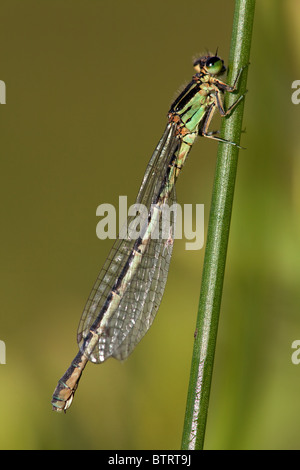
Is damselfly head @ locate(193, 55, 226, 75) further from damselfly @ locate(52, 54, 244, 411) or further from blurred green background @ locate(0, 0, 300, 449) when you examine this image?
blurred green background @ locate(0, 0, 300, 449)

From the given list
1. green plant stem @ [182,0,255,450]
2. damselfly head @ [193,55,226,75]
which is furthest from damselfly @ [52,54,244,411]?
green plant stem @ [182,0,255,450]

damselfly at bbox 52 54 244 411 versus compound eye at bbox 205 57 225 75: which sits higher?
compound eye at bbox 205 57 225 75

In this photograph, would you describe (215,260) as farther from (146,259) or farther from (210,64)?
(146,259)

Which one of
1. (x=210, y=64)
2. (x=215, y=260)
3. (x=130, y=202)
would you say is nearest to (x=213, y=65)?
(x=210, y=64)

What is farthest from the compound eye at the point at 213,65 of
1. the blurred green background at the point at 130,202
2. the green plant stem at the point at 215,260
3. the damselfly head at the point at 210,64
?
the green plant stem at the point at 215,260

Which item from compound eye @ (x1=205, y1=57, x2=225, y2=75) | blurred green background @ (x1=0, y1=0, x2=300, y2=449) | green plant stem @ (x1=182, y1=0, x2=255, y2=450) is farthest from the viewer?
compound eye @ (x1=205, y1=57, x2=225, y2=75)

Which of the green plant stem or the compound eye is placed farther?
the compound eye

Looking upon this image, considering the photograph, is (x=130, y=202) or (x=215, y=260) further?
(x=130, y=202)

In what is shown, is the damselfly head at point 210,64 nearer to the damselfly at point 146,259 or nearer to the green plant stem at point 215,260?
the damselfly at point 146,259
